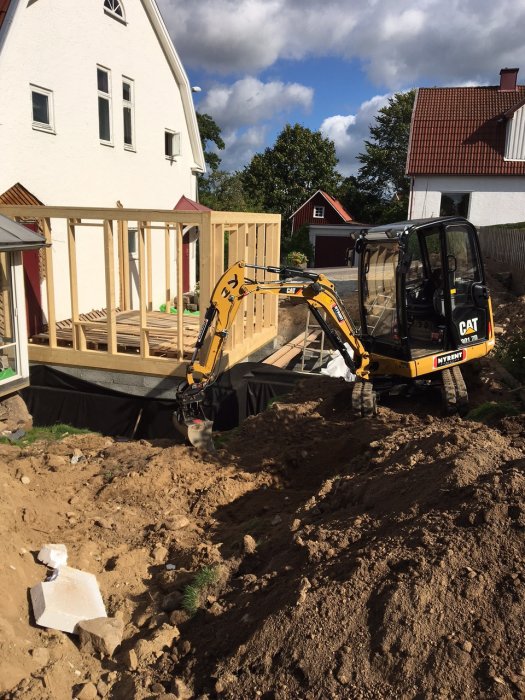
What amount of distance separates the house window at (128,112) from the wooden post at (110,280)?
5.31 metres

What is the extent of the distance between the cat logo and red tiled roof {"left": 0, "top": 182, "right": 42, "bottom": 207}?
7884 millimetres

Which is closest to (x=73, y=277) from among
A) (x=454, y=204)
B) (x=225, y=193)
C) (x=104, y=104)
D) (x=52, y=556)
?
(x=104, y=104)

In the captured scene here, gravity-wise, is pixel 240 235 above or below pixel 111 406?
above

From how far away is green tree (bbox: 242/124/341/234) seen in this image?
47156mm

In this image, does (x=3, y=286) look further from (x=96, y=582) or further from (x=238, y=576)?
(x=238, y=576)

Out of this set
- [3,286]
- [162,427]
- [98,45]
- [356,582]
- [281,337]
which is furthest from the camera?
[281,337]

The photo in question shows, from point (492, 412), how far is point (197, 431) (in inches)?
155

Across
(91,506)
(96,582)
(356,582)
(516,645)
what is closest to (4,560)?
(96,582)

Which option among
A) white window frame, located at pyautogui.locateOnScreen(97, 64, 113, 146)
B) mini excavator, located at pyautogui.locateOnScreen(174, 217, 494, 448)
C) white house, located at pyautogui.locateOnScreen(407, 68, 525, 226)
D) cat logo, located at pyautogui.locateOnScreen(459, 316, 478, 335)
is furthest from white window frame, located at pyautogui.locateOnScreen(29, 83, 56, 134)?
white house, located at pyautogui.locateOnScreen(407, 68, 525, 226)

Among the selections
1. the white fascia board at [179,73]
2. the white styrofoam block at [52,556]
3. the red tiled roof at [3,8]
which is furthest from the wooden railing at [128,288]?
the white fascia board at [179,73]

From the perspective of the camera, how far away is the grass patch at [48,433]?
353 inches

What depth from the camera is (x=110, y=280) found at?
33.1 ft

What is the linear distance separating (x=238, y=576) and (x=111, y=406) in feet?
20.9

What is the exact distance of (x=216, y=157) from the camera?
48.8 meters
